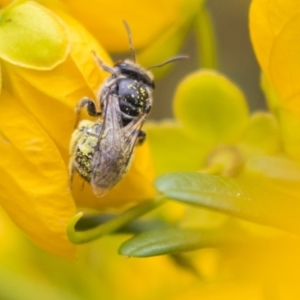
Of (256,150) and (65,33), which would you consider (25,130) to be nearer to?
(65,33)

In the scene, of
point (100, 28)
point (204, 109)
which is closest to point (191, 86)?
point (204, 109)

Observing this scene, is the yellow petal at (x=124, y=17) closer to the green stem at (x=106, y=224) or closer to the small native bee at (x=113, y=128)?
the small native bee at (x=113, y=128)

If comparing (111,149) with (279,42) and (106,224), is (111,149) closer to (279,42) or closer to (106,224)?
(106,224)

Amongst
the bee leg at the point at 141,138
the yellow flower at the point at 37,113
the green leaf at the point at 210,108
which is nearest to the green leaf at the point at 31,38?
the yellow flower at the point at 37,113

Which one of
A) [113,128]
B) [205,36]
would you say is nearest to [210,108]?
[205,36]

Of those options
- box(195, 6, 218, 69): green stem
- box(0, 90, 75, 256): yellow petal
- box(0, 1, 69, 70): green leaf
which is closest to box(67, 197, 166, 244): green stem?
box(0, 90, 75, 256): yellow petal

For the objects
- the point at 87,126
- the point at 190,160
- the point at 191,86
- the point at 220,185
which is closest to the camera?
the point at 220,185
